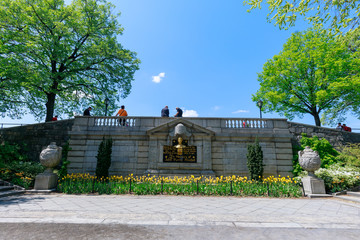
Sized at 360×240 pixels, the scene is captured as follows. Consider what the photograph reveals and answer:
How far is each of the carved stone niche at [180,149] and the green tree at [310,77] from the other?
12.7 meters

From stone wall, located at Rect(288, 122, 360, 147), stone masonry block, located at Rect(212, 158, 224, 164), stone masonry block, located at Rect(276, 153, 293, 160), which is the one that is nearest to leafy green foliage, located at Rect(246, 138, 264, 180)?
stone masonry block, located at Rect(212, 158, 224, 164)

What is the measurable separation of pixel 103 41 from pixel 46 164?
15.3 meters

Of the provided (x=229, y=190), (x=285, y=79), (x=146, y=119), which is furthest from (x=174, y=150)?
(x=285, y=79)

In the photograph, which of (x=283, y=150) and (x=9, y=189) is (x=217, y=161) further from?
(x=9, y=189)

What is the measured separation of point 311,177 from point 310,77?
16198 mm

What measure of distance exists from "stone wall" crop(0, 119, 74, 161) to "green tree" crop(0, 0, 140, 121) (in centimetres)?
312

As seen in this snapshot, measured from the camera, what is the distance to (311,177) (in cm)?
948

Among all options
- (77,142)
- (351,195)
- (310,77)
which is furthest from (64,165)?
(310,77)

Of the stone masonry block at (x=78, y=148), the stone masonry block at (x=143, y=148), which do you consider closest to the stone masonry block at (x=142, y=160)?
the stone masonry block at (x=143, y=148)

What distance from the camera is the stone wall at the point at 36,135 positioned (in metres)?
14.6

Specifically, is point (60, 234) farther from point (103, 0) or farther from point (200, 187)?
point (103, 0)

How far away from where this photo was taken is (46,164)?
1020 cm

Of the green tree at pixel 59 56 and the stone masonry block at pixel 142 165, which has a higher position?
the green tree at pixel 59 56

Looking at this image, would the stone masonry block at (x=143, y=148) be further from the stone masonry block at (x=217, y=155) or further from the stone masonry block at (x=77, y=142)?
the stone masonry block at (x=217, y=155)
